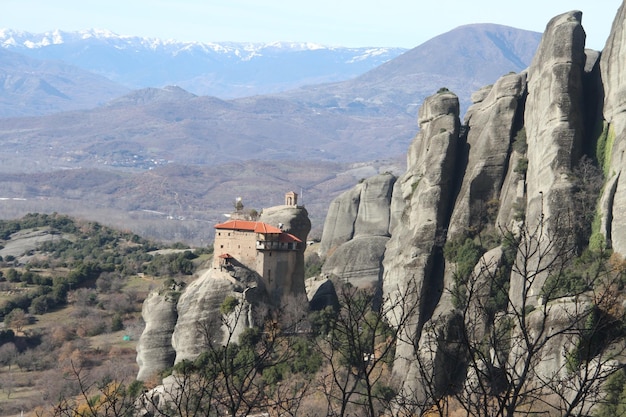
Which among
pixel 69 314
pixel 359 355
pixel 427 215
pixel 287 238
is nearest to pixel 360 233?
pixel 287 238

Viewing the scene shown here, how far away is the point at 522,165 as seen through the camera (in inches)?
2115

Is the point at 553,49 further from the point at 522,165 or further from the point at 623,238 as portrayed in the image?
the point at 623,238

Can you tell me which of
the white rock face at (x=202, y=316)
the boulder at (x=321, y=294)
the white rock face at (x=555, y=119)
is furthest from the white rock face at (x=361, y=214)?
the white rock face at (x=555, y=119)

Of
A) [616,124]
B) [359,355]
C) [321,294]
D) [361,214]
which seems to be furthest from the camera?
[361,214]

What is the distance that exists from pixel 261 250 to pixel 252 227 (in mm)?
1202

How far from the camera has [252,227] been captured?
190 ft

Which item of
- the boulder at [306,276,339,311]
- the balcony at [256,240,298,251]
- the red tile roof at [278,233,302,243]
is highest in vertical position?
the red tile roof at [278,233,302,243]

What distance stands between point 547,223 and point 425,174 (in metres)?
10.5

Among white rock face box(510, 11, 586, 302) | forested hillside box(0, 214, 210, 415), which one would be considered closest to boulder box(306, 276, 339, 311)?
forested hillside box(0, 214, 210, 415)

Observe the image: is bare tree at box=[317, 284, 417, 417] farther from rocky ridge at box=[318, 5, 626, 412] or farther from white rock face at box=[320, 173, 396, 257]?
white rock face at box=[320, 173, 396, 257]

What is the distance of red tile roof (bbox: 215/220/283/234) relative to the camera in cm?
5747

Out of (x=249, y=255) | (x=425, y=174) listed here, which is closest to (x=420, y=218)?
(x=425, y=174)

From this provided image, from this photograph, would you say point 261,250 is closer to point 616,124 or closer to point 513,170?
point 513,170

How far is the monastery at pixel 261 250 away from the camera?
57.4m
